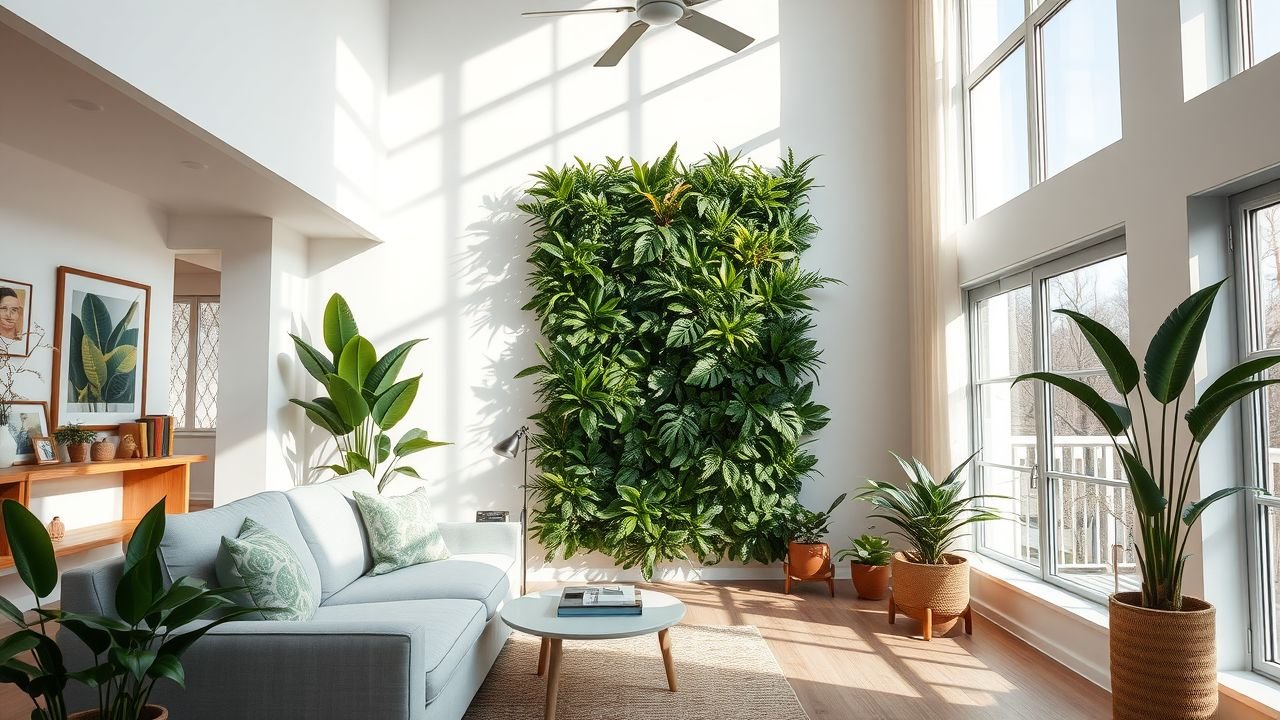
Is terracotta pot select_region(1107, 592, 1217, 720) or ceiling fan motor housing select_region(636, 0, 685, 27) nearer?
terracotta pot select_region(1107, 592, 1217, 720)

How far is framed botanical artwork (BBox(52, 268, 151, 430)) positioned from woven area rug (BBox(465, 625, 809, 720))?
126 inches

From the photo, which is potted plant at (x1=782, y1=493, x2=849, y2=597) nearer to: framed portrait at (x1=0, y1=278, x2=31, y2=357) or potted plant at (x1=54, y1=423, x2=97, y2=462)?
potted plant at (x1=54, y1=423, x2=97, y2=462)

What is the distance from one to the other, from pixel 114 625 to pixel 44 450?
11.8ft

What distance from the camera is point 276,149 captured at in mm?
4152

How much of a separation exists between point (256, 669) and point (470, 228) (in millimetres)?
3954

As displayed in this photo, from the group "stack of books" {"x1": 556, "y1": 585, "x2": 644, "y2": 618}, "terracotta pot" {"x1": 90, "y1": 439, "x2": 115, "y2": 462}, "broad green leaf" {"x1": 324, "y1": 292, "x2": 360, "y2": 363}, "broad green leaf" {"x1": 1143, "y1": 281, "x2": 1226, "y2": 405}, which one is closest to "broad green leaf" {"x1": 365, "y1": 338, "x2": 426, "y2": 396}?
"broad green leaf" {"x1": 324, "y1": 292, "x2": 360, "y2": 363}

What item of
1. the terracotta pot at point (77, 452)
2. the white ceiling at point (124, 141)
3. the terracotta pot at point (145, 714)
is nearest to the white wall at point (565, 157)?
the white ceiling at point (124, 141)

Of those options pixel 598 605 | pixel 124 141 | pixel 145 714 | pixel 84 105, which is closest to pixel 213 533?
pixel 145 714

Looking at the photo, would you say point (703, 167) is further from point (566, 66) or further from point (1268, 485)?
point (1268, 485)

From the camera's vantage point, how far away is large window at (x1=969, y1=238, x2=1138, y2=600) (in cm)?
374

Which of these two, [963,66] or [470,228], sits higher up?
[963,66]

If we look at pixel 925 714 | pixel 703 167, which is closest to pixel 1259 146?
pixel 925 714

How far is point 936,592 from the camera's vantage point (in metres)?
4.09

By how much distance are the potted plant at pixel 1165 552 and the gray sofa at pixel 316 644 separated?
2336mm
